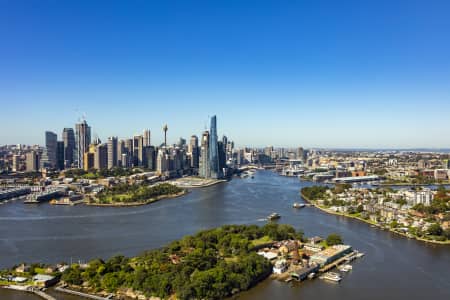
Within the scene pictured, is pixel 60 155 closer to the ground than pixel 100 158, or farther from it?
farther from it

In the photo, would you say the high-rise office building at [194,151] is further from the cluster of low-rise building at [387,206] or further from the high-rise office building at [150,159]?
the cluster of low-rise building at [387,206]

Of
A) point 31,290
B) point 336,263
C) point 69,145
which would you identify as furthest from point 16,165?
point 336,263

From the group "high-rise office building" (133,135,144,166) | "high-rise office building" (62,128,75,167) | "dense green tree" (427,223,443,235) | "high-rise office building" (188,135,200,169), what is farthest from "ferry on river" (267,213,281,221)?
"high-rise office building" (62,128,75,167)

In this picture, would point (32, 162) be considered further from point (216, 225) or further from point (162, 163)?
point (216, 225)

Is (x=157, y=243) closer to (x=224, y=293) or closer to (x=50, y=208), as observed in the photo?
A: (x=224, y=293)

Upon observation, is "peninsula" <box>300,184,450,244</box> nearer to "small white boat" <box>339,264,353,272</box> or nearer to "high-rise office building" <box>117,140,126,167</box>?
"small white boat" <box>339,264,353,272</box>

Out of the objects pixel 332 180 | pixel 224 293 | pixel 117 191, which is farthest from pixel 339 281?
pixel 332 180
